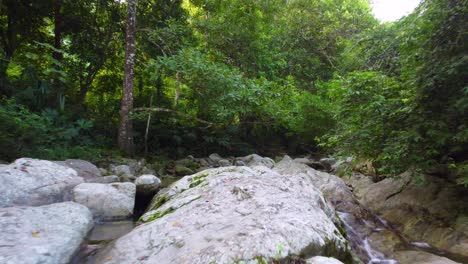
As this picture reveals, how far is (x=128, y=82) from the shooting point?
8.45 m

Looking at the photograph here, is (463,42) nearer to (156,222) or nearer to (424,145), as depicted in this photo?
(424,145)

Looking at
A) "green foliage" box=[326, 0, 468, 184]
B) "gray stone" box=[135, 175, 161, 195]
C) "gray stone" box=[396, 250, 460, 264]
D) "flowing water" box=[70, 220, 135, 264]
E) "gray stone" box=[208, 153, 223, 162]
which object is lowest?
"gray stone" box=[396, 250, 460, 264]

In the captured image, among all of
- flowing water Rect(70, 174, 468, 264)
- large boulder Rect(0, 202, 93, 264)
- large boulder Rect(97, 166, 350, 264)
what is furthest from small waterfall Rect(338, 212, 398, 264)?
large boulder Rect(0, 202, 93, 264)

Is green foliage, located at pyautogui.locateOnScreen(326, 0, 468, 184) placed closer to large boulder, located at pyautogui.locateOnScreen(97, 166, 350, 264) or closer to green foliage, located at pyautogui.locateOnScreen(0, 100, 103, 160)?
large boulder, located at pyautogui.locateOnScreen(97, 166, 350, 264)

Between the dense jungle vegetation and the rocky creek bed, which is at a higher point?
the dense jungle vegetation

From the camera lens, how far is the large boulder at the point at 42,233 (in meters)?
2.09

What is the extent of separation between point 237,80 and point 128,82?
10.4 ft

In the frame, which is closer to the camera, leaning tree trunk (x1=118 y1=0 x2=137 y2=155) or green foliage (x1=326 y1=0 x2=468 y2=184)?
green foliage (x1=326 y1=0 x2=468 y2=184)

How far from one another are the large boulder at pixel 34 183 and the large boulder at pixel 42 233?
0.79m

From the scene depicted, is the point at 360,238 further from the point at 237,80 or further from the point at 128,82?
the point at 128,82

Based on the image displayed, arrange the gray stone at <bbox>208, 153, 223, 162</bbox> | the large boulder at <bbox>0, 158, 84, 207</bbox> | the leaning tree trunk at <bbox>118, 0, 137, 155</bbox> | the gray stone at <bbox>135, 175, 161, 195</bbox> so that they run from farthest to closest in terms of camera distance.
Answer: the gray stone at <bbox>208, 153, 223, 162</bbox>, the leaning tree trunk at <bbox>118, 0, 137, 155</bbox>, the gray stone at <bbox>135, 175, 161, 195</bbox>, the large boulder at <bbox>0, 158, 84, 207</bbox>

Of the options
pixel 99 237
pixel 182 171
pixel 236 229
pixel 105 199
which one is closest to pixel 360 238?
pixel 236 229

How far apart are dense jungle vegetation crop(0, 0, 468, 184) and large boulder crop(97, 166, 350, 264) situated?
1649 mm

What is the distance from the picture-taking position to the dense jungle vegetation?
4023 mm
